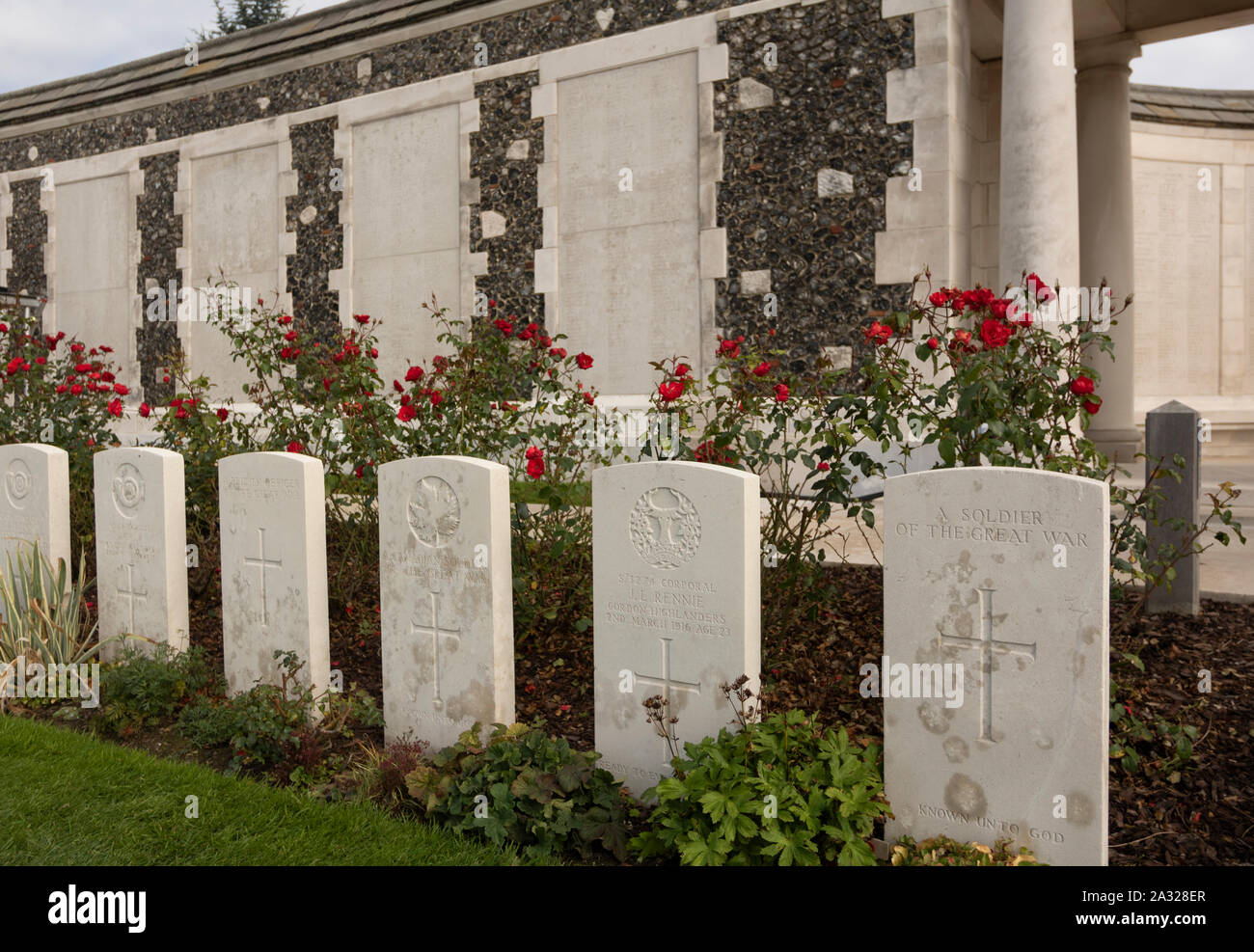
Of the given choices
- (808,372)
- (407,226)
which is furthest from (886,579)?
(407,226)

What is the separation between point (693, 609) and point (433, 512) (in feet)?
3.99

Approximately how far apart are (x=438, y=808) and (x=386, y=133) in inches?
377

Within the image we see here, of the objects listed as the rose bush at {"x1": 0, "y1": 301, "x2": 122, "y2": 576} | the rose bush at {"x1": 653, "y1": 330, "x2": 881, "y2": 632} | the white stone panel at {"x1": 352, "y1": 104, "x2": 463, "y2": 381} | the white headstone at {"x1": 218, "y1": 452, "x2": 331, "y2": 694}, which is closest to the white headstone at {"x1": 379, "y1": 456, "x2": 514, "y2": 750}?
the white headstone at {"x1": 218, "y1": 452, "x2": 331, "y2": 694}

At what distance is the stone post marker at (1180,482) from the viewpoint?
192 inches

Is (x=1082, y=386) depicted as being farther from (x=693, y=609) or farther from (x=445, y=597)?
(x=445, y=597)

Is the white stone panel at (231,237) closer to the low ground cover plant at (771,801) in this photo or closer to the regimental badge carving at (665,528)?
the regimental badge carving at (665,528)

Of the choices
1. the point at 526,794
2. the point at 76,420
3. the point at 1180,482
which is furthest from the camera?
the point at 76,420

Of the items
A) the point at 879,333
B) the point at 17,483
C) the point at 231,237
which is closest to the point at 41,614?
the point at 17,483

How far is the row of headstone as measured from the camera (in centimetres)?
297

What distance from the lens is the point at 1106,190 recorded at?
10016 mm

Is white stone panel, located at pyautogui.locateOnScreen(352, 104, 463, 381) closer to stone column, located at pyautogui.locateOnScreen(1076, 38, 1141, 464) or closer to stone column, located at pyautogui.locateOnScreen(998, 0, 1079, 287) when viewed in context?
stone column, located at pyautogui.locateOnScreen(998, 0, 1079, 287)

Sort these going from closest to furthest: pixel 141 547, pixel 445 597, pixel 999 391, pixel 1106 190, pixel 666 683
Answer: pixel 666 683, pixel 999 391, pixel 445 597, pixel 141 547, pixel 1106 190

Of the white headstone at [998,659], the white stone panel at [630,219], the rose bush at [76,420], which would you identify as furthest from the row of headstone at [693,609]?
the white stone panel at [630,219]

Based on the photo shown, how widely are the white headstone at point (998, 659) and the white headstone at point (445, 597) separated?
60.9 inches
